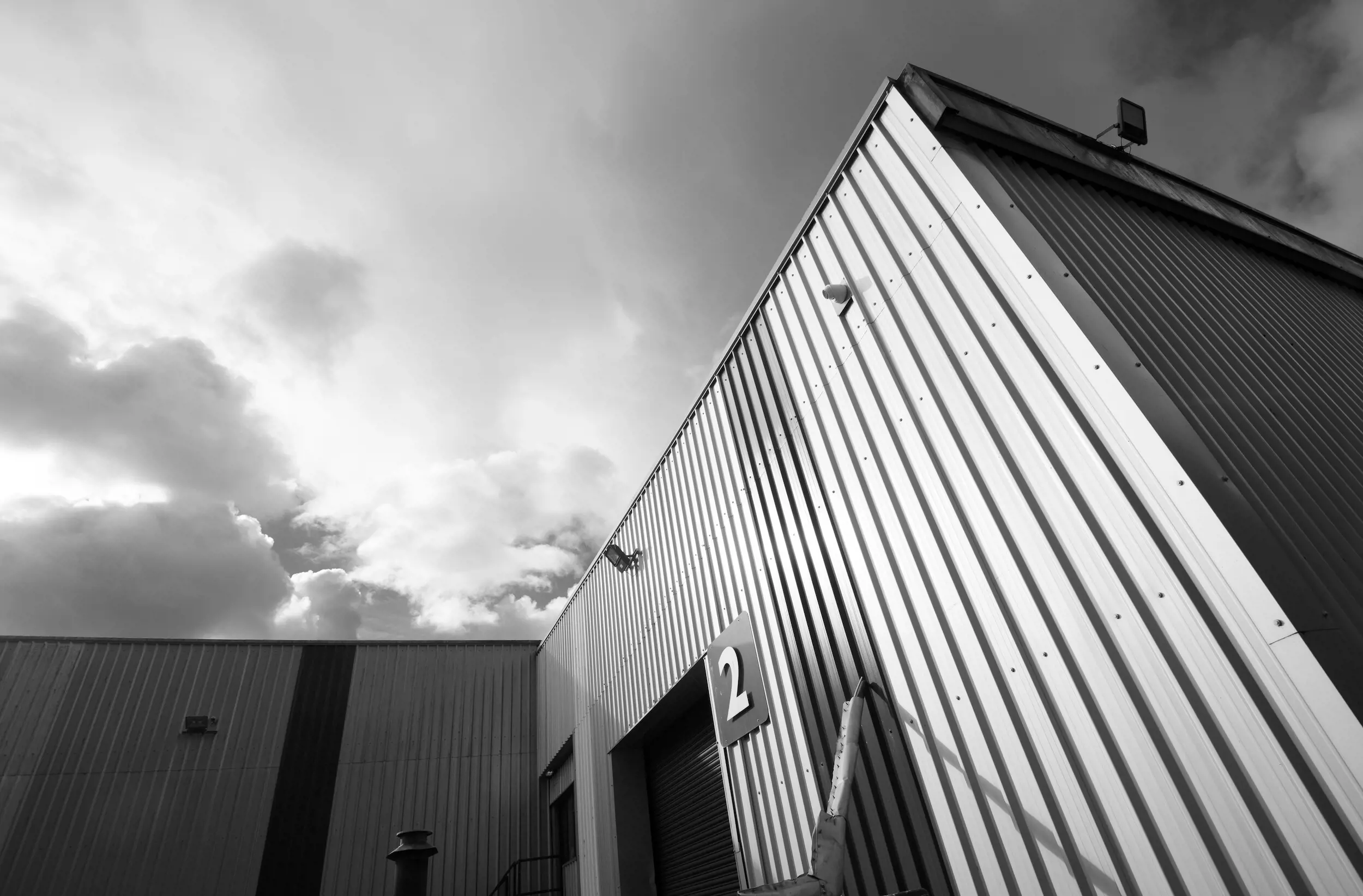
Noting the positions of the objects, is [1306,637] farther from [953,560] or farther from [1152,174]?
[1152,174]

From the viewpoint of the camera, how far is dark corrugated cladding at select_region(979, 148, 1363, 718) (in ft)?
8.87

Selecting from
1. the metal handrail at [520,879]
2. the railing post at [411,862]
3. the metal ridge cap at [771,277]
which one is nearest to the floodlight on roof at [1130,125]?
the metal ridge cap at [771,277]

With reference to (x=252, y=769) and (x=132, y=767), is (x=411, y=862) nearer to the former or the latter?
(x=252, y=769)

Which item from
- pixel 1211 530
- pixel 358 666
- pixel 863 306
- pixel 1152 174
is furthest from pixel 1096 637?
pixel 358 666

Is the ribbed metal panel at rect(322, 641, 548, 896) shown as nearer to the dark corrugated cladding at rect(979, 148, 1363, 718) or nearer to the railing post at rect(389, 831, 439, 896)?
the railing post at rect(389, 831, 439, 896)

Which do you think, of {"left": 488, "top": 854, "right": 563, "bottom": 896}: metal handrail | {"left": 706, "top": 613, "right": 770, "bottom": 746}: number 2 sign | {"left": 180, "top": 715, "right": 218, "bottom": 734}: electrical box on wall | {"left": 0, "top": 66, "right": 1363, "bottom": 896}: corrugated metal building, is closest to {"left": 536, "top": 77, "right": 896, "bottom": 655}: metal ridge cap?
{"left": 0, "top": 66, "right": 1363, "bottom": 896}: corrugated metal building

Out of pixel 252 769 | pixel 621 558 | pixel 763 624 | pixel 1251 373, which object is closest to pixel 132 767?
pixel 252 769

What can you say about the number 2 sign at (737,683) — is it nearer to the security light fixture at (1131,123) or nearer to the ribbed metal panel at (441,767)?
the security light fixture at (1131,123)

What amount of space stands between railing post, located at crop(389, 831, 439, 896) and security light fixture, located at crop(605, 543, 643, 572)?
4.44m

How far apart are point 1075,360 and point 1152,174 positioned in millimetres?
4255

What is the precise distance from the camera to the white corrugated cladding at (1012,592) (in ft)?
8.14

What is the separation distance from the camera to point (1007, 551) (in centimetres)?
343

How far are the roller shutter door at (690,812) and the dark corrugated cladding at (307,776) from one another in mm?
6749

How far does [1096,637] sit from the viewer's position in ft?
9.73
